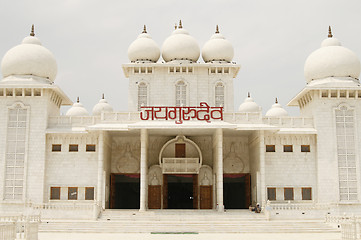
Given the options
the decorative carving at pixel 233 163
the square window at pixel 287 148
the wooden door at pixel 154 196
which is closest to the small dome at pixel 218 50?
the decorative carving at pixel 233 163

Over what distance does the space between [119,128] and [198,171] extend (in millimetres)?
8543

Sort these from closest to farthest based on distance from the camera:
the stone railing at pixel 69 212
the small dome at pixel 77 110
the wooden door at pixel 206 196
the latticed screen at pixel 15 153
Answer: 1. the stone railing at pixel 69 212
2. the latticed screen at pixel 15 153
3. the wooden door at pixel 206 196
4. the small dome at pixel 77 110

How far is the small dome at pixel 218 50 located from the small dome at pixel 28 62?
570 inches

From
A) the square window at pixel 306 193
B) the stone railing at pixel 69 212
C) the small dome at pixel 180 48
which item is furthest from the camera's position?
the small dome at pixel 180 48

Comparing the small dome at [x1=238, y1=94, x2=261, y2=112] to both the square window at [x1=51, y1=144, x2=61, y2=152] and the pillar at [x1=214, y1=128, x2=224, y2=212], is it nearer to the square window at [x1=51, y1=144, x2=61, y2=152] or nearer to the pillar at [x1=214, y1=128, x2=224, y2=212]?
the pillar at [x1=214, y1=128, x2=224, y2=212]

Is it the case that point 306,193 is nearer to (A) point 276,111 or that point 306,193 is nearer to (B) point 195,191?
(B) point 195,191

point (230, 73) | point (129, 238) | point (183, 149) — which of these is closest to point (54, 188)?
point (183, 149)

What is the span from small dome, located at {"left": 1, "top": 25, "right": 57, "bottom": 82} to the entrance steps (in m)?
13.6

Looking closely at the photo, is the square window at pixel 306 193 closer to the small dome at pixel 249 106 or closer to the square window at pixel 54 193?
the small dome at pixel 249 106

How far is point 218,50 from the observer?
43625 mm

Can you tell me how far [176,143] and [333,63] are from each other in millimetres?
15455

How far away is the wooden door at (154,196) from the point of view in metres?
40.3

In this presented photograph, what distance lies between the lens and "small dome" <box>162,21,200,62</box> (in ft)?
141

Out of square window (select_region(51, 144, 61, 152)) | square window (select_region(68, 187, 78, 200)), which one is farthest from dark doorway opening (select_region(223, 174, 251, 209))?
square window (select_region(51, 144, 61, 152))
